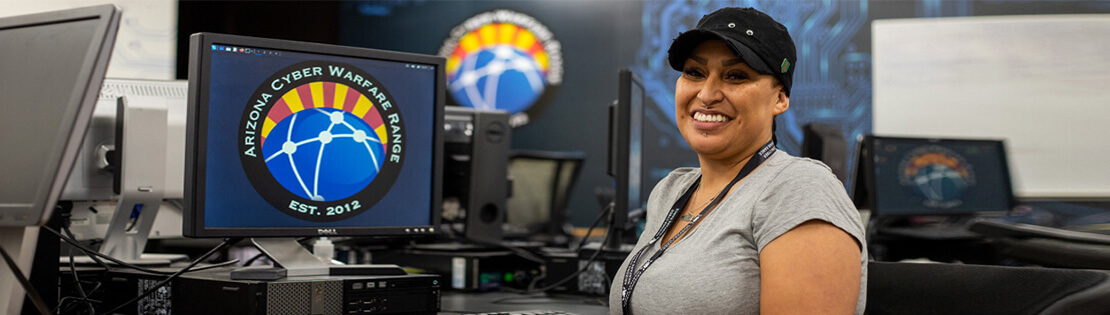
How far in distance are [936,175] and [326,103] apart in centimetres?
288

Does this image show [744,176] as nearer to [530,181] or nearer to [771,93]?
[771,93]

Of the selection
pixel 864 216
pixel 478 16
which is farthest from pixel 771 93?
pixel 478 16

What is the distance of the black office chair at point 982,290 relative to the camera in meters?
1.23

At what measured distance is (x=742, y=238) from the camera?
1276 mm

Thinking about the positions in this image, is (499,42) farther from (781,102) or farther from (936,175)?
(781,102)

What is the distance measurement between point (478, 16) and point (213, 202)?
16.1 ft

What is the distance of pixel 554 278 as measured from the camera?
2332 millimetres

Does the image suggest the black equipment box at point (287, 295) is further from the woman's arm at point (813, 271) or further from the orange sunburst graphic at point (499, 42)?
the orange sunburst graphic at point (499, 42)

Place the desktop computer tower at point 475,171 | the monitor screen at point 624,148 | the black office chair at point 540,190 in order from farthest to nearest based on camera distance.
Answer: the black office chair at point 540,190 → the desktop computer tower at point 475,171 → the monitor screen at point 624,148

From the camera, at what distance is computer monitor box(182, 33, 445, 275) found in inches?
62.3

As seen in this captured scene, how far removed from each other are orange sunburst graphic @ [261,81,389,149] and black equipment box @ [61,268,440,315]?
0.89 feet

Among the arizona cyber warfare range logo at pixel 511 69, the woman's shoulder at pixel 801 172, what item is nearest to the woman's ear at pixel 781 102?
the woman's shoulder at pixel 801 172

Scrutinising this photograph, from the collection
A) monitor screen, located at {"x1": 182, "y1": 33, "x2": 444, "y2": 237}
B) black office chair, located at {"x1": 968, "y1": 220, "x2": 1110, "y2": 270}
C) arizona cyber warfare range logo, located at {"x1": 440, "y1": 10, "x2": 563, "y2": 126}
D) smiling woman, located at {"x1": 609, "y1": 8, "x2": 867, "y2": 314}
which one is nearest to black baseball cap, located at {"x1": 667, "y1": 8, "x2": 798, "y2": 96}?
smiling woman, located at {"x1": 609, "y1": 8, "x2": 867, "y2": 314}

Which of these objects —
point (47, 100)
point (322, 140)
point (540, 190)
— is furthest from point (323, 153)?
point (540, 190)
